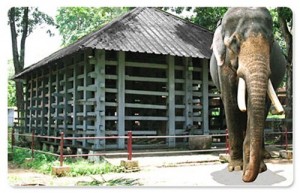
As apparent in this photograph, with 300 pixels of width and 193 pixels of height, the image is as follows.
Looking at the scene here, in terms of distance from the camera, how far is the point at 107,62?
23.6 ft

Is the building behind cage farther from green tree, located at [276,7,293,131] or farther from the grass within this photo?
green tree, located at [276,7,293,131]

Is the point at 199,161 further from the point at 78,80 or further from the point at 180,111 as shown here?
the point at 78,80

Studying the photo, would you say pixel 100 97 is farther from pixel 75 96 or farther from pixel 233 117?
pixel 233 117

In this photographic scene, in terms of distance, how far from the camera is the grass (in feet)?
19.0

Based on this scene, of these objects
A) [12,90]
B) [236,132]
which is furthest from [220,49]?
[12,90]

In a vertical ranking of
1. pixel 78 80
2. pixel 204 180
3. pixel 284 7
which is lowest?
pixel 204 180

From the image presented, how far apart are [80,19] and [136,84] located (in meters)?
1.55

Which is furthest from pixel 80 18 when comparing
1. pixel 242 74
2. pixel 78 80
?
pixel 242 74

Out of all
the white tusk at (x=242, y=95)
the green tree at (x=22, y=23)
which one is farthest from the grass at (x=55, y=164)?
the white tusk at (x=242, y=95)

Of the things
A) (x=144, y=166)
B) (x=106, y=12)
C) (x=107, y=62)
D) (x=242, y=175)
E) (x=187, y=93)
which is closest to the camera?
(x=242, y=175)

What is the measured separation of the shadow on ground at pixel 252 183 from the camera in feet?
16.0

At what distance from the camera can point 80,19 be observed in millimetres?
6984

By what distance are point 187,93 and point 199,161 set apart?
157cm

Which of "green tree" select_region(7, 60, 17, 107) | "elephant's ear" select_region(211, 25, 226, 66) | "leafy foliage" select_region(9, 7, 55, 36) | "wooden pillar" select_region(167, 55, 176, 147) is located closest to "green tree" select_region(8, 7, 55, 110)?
"leafy foliage" select_region(9, 7, 55, 36)
